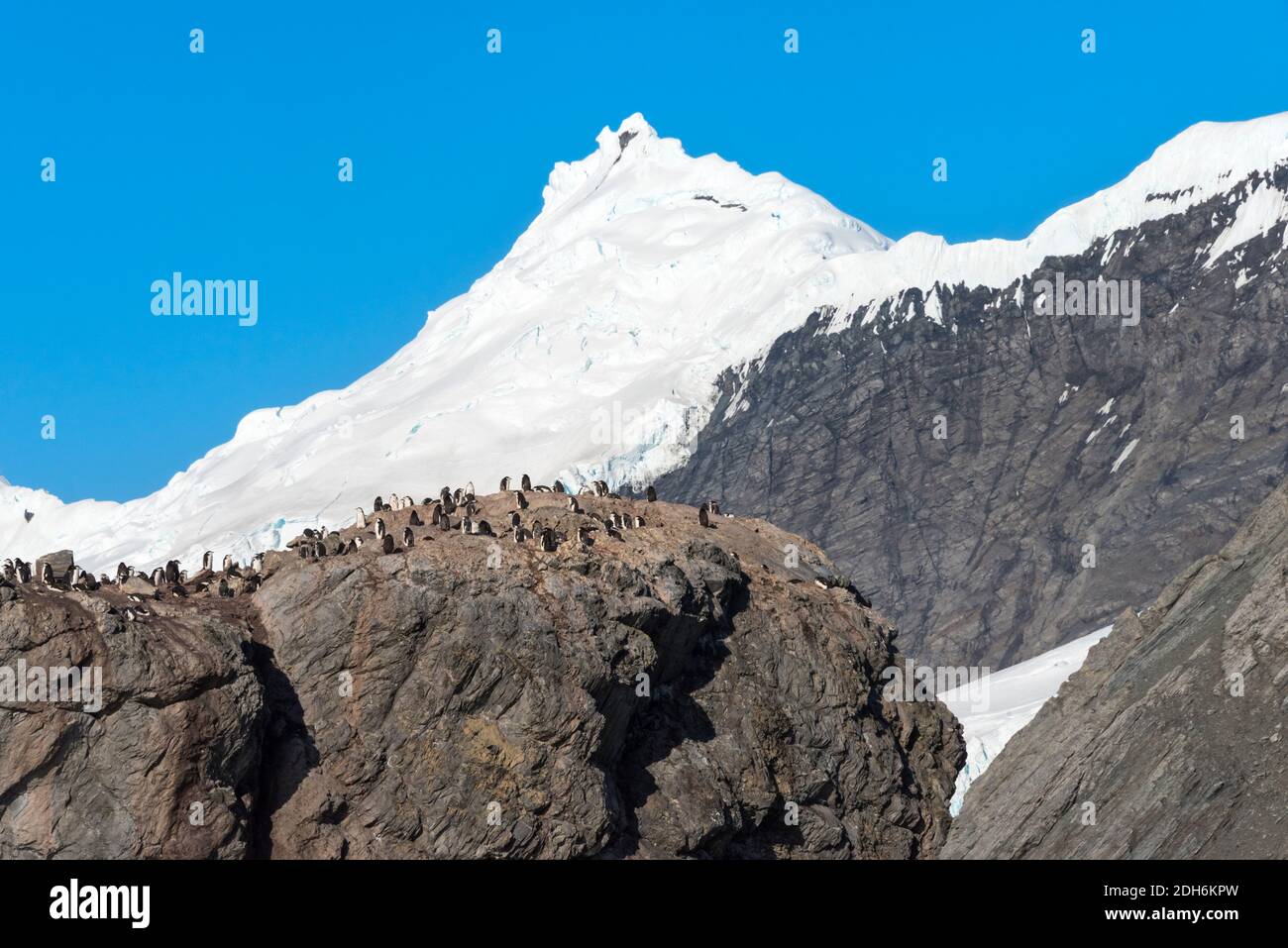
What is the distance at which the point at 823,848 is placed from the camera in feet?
169

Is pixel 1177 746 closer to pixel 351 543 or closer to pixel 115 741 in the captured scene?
pixel 351 543

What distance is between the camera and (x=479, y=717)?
48156 millimetres

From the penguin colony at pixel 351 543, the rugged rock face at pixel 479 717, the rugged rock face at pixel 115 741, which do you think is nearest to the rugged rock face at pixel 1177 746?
the rugged rock face at pixel 479 717

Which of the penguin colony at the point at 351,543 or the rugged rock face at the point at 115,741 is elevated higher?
the penguin colony at the point at 351,543

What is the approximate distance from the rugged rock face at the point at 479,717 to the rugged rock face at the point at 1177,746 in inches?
141

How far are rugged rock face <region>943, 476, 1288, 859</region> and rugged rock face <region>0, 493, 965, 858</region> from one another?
3.58 meters

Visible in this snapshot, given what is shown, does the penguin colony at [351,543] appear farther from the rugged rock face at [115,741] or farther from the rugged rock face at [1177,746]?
the rugged rock face at [1177,746]

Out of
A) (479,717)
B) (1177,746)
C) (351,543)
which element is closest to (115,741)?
(479,717)

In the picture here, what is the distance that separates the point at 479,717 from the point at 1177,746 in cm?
2063

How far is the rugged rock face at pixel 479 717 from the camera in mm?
43750

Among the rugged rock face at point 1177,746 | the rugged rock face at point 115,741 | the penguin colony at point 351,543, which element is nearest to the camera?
the rugged rock face at point 115,741

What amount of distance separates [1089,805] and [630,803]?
48.5 feet
